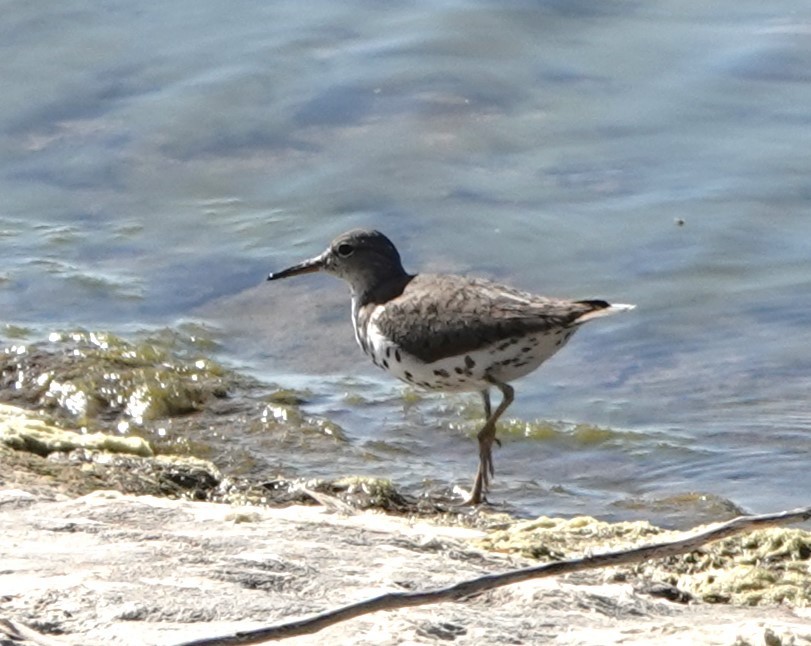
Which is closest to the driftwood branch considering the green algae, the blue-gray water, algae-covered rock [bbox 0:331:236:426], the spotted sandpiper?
the green algae

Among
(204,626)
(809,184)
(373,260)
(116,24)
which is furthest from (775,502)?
(116,24)

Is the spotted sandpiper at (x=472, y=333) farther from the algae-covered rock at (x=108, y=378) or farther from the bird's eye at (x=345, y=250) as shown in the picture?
the algae-covered rock at (x=108, y=378)

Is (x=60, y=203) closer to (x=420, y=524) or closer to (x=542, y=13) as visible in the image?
(x=542, y=13)

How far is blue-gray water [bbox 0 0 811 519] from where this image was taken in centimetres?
792

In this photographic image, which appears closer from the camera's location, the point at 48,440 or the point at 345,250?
the point at 48,440

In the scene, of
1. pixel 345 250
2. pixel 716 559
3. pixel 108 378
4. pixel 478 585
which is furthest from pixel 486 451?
pixel 478 585

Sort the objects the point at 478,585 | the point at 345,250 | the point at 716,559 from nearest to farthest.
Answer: the point at 478,585, the point at 716,559, the point at 345,250

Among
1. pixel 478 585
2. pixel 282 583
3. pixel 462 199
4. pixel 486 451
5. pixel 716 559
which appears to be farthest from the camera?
pixel 462 199

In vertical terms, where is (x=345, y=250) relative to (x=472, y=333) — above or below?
above

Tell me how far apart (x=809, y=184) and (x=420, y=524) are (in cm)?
571

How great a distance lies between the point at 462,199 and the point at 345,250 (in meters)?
2.30

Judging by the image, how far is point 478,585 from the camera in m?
3.14

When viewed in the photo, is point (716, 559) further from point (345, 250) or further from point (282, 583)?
point (345, 250)

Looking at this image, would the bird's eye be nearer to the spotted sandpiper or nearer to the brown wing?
the spotted sandpiper
